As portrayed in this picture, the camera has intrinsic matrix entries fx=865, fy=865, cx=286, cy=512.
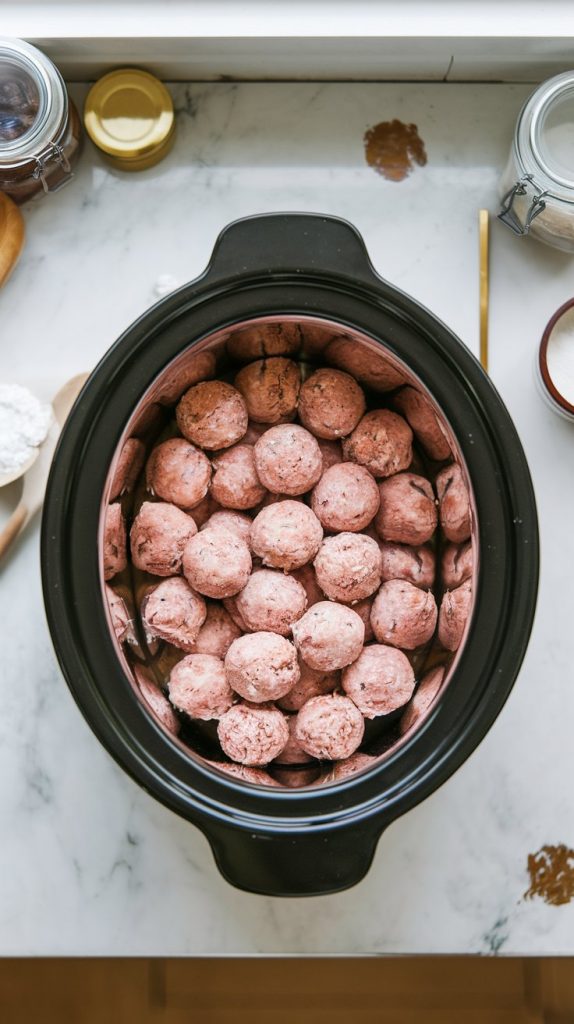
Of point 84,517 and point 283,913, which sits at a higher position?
point 84,517

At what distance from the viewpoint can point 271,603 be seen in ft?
2.56

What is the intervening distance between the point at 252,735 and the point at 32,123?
0.66 m

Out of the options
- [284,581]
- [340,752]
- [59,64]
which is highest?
[59,64]

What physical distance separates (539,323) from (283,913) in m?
0.70

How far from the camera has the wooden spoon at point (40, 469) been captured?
92 centimetres

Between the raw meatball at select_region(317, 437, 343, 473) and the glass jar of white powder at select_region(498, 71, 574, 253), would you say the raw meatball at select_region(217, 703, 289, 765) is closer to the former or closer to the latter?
the raw meatball at select_region(317, 437, 343, 473)

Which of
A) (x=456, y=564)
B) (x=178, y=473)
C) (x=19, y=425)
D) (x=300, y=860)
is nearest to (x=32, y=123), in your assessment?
(x=19, y=425)

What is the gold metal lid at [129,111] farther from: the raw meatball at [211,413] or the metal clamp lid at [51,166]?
the raw meatball at [211,413]

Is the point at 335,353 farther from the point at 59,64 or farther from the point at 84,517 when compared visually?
the point at 59,64

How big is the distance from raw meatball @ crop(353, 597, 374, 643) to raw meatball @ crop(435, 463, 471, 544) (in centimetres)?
10

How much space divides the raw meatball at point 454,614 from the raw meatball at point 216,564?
181 mm

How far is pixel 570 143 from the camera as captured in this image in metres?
0.91
